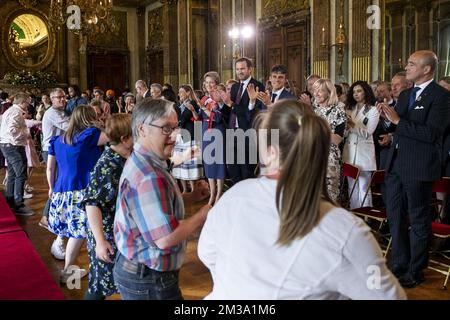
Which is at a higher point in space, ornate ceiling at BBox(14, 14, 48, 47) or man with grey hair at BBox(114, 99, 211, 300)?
ornate ceiling at BBox(14, 14, 48, 47)

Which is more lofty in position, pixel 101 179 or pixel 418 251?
pixel 101 179

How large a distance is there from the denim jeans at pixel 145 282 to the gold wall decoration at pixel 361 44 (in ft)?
26.9

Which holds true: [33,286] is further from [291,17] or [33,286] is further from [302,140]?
[291,17]

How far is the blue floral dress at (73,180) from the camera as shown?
4.08 meters

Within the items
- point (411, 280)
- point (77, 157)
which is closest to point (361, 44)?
point (411, 280)

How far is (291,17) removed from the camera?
11750mm

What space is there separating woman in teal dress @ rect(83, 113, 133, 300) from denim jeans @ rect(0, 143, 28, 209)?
4240mm

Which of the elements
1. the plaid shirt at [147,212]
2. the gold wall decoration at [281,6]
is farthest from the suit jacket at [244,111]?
the gold wall decoration at [281,6]

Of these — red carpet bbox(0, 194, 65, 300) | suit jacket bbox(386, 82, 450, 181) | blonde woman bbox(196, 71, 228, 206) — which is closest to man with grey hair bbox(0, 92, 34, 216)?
red carpet bbox(0, 194, 65, 300)

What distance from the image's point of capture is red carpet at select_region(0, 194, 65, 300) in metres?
3.70

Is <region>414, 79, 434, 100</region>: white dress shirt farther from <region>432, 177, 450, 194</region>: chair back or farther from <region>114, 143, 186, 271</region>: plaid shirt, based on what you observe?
<region>114, 143, 186, 271</region>: plaid shirt
